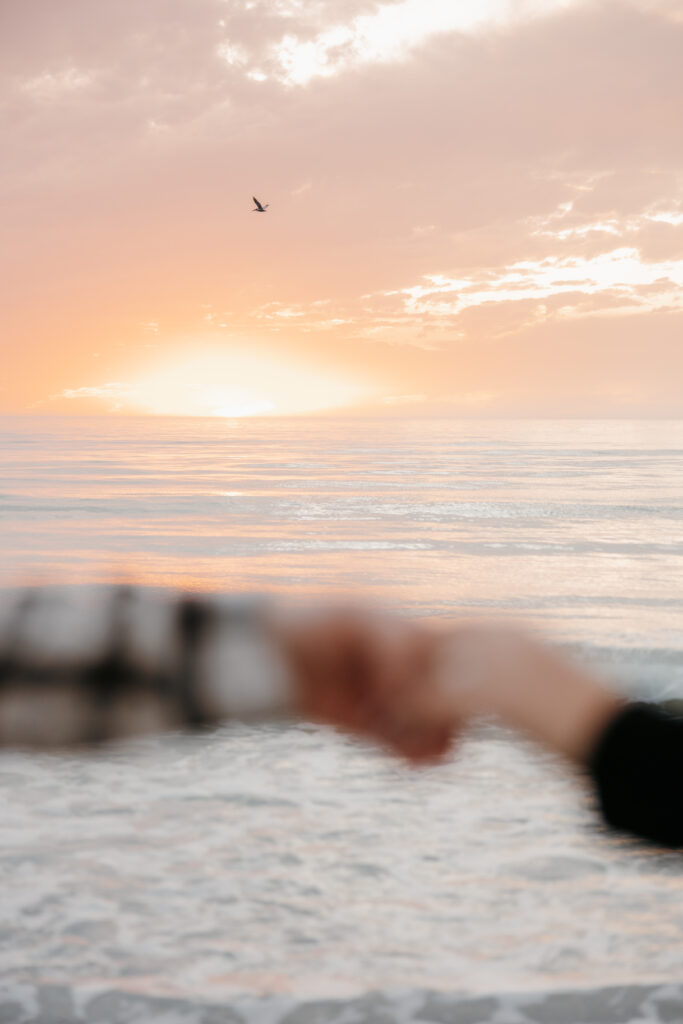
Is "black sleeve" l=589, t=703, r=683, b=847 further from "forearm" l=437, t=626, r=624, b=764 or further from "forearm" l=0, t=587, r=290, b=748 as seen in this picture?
"forearm" l=0, t=587, r=290, b=748

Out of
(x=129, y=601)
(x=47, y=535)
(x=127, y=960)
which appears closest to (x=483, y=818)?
(x=127, y=960)

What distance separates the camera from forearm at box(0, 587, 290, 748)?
27.1 feet

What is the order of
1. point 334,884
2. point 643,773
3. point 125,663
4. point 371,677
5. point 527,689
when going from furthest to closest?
point 125,663, point 371,677, point 527,689, point 643,773, point 334,884

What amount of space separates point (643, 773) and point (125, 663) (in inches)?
226

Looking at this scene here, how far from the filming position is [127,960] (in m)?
4.46

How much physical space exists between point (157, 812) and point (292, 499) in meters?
21.8

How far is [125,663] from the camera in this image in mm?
10203

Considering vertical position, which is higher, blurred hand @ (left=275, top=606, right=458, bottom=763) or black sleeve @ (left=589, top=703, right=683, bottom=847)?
blurred hand @ (left=275, top=606, right=458, bottom=763)

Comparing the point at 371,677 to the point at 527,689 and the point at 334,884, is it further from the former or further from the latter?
the point at 334,884

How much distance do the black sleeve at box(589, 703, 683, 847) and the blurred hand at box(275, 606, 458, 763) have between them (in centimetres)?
135

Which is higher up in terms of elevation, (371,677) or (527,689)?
(371,677)

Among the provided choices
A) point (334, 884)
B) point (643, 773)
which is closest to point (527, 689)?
point (643, 773)

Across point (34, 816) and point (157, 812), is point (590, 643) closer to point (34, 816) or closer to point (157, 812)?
point (157, 812)

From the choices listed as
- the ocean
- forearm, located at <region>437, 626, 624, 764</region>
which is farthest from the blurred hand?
the ocean
